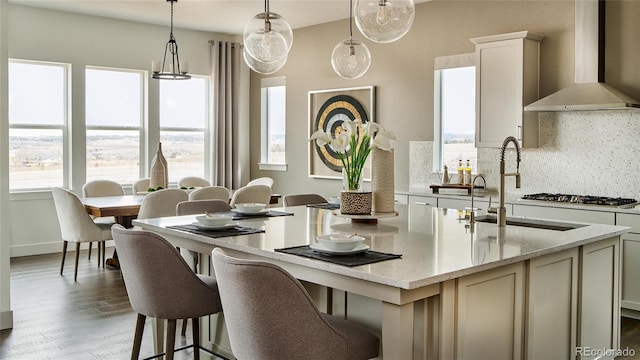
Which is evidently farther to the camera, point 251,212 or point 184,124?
point 184,124

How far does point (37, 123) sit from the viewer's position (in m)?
6.96

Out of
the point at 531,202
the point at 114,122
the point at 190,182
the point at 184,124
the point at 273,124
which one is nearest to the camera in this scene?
the point at 531,202

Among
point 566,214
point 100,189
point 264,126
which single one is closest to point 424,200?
point 566,214

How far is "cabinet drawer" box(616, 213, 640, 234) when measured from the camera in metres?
4.39

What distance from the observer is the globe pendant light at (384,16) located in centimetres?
277

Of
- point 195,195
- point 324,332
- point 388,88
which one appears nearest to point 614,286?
point 324,332

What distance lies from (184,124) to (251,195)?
2.82m

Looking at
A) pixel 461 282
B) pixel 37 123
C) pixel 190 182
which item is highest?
pixel 37 123

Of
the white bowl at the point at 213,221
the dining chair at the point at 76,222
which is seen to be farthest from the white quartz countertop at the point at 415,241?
the dining chair at the point at 76,222

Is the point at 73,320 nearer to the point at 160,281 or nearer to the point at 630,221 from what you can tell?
the point at 160,281

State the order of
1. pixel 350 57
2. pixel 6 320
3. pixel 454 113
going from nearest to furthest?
pixel 6 320 < pixel 350 57 < pixel 454 113

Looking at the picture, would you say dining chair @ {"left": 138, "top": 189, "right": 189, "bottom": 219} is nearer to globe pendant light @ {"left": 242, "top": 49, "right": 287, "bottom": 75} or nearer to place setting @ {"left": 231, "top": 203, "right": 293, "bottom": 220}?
place setting @ {"left": 231, "top": 203, "right": 293, "bottom": 220}

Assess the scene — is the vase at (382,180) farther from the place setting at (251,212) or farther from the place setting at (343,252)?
the place setting at (343,252)

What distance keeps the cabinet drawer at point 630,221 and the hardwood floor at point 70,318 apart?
10.3 ft
